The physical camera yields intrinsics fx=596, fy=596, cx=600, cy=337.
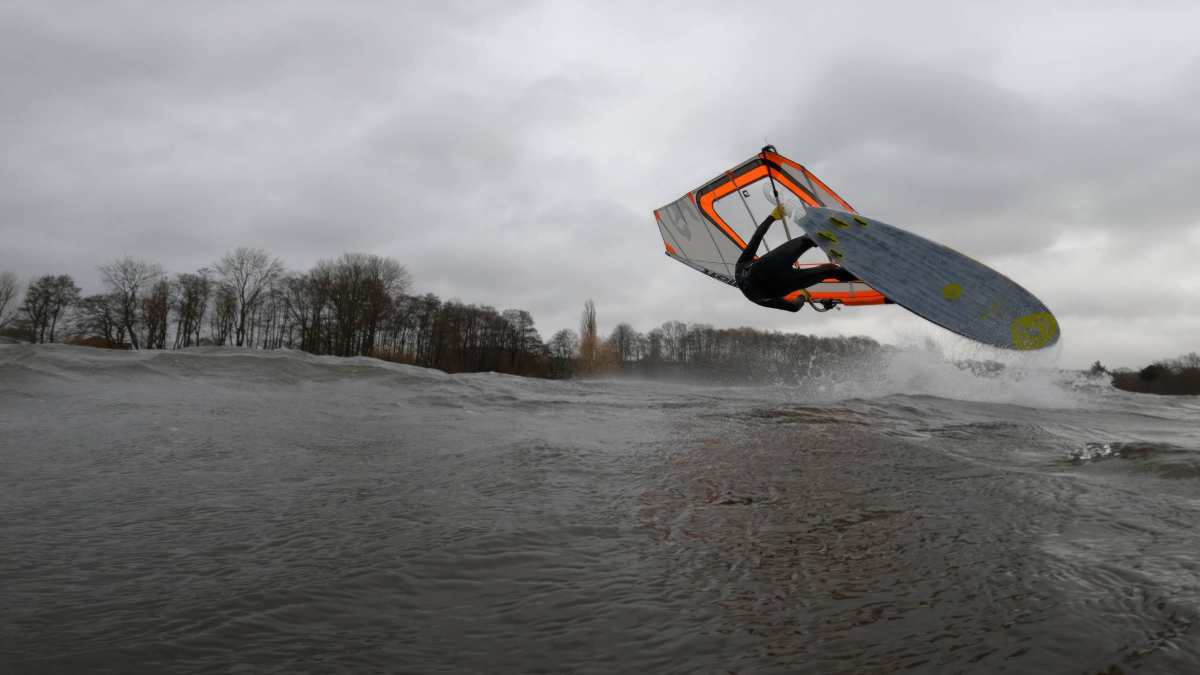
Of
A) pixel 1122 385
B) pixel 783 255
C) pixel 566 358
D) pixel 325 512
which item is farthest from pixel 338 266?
pixel 1122 385

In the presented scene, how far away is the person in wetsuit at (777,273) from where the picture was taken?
9.57 metres

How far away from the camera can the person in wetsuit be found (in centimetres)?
957

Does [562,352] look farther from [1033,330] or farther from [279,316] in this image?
[1033,330]

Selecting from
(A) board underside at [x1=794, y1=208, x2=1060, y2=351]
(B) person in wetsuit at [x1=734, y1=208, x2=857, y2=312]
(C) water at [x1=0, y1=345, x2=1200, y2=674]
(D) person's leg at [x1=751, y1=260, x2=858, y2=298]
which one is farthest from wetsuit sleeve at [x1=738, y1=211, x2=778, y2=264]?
(C) water at [x1=0, y1=345, x2=1200, y2=674]

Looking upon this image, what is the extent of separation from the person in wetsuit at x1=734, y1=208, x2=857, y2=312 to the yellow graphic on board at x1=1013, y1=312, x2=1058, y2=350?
2.29 meters

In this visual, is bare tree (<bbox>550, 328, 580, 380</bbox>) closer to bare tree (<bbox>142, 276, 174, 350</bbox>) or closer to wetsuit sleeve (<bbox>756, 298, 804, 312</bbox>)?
bare tree (<bbox>142, 276, 174, 350</bbox>)

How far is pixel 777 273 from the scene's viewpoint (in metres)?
9.91

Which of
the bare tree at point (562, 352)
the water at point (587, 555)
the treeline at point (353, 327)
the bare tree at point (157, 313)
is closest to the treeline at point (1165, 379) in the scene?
the treeline at point (353, 327)

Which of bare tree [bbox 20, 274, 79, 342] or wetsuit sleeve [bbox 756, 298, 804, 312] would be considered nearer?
wetsuit sleeve [bbox 756, 298, 804, 312]

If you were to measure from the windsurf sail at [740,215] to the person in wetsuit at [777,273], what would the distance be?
105 cm

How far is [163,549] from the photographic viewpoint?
2.48 meters

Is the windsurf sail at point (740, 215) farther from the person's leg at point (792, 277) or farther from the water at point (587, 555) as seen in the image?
the water at point (587, 555)

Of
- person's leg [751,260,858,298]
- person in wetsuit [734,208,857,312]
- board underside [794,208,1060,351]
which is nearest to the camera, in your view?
board underside [794,208,1060,351]

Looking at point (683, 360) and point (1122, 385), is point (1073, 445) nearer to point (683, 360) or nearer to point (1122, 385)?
point (683, 360)
